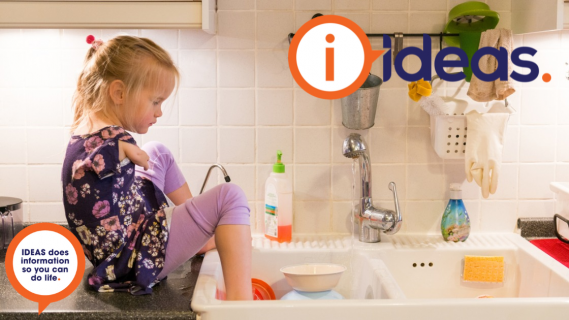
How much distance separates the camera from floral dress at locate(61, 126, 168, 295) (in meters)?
1.20

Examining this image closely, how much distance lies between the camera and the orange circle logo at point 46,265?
1191 mm

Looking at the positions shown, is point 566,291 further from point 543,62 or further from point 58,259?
point 58,259

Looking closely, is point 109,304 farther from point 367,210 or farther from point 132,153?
point 367,210

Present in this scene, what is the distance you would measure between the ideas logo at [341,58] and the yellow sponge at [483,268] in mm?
452

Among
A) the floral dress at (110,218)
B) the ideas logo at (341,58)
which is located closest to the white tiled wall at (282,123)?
the ideas logo at (341,58)

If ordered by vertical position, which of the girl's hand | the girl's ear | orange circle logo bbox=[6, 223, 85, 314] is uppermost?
the girl's ear

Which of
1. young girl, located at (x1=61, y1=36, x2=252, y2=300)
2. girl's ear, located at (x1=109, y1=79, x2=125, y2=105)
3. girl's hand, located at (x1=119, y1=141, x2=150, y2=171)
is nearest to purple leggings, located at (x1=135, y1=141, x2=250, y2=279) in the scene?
young girl, located at (x1=61, y1=36, x2=252, y2=300)

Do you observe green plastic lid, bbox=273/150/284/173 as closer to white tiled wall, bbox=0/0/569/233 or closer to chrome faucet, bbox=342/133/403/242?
white tiled wall, bbox=0/0/569/233

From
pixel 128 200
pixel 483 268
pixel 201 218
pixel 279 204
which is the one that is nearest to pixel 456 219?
pixel 483 268

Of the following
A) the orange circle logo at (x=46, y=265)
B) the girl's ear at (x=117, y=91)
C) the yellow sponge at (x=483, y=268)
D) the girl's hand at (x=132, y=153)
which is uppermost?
the girl's ear at (x=117, y=91)

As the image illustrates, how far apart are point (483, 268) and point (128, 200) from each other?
86 centimetres

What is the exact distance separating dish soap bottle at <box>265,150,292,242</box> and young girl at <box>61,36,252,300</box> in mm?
307

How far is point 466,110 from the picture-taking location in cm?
158

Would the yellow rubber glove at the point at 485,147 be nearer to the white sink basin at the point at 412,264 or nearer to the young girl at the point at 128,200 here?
the white sink basin at the point at 412,264
